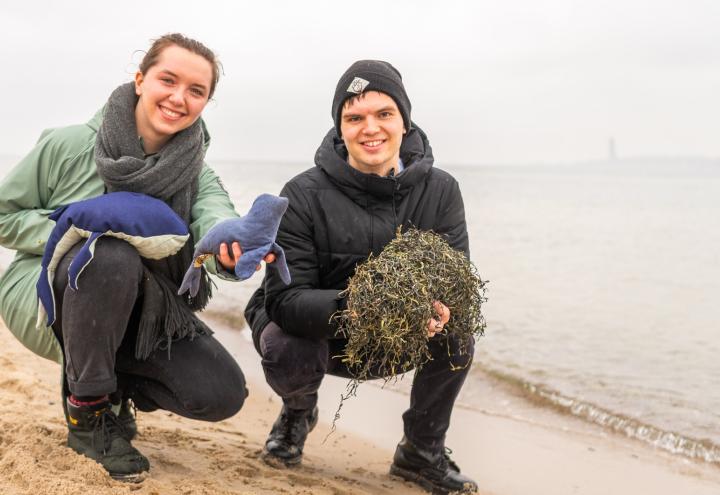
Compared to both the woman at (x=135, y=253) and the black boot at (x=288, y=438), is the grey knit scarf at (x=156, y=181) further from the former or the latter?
the black boot at (x=288, y=438)

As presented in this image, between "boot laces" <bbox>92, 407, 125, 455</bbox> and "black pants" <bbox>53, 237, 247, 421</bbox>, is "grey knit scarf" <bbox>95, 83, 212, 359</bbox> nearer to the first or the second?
"black pants" <bbox>53, 237, 247, 421</bbox>

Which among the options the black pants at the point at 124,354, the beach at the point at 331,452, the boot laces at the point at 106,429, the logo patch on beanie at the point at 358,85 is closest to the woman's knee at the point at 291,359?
the black pants at the point at 124,354

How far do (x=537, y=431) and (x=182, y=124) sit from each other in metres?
3.08

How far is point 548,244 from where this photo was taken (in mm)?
15578

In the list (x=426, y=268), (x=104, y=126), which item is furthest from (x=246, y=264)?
(x=104, y=126)

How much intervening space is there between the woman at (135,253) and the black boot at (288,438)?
475mm

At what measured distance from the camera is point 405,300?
2.92 metres

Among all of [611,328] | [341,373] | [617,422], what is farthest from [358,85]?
[611,328]

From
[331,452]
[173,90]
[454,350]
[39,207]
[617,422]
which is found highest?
[173,90]

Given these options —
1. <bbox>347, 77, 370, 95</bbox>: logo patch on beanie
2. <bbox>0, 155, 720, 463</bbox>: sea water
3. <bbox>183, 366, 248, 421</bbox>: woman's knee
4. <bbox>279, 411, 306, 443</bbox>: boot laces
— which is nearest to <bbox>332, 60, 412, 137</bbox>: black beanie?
<bbox>347, 77, 370, 95</bbox>: logo patch on beanie

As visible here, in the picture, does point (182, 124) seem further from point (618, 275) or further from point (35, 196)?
point (618, 275)

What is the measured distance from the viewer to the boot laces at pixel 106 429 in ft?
9.93

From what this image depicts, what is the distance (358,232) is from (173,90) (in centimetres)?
98

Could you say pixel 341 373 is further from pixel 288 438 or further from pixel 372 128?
pixel 372 128
